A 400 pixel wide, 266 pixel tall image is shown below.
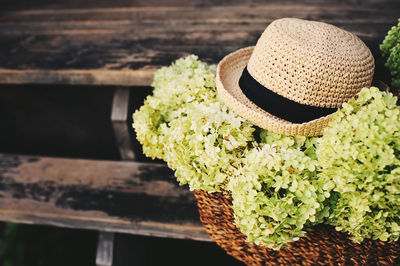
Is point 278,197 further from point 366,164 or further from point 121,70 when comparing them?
point 121,70

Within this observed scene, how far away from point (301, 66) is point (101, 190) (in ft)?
4.81

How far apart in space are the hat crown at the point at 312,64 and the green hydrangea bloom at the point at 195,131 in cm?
23

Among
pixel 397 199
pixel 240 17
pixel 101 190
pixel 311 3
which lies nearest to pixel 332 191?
pixel 397 199

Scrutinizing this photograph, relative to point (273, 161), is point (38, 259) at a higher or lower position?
lower

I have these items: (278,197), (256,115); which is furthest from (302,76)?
(278,197)

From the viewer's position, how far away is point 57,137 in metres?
2.98

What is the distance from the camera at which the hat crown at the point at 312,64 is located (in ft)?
3.76

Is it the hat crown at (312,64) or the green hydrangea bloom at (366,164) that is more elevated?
the hat crown at (312,64)

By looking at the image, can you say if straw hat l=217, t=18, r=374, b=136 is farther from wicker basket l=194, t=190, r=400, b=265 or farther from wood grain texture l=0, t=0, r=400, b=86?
wood grain texture l=0, t=0, r=400, b=86

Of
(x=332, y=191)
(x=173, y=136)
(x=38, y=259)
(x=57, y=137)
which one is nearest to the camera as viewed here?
(x=332, y=191)

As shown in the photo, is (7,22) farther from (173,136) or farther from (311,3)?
(311,3)

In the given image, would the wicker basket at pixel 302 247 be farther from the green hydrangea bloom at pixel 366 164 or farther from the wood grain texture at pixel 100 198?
the wood grain texture at pixel 100 198

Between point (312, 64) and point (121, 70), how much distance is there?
3.95ft

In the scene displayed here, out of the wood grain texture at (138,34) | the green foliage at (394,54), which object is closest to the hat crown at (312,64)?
the green foliage at (394,54)
